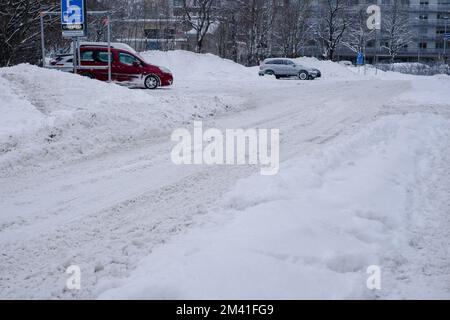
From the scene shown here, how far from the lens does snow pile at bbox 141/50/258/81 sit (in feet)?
128

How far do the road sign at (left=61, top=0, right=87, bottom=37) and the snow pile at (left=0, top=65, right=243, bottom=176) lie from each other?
102 inches

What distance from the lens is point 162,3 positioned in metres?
60.5

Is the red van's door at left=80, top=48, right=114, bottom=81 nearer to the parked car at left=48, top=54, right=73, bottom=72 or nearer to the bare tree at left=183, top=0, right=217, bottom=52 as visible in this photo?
the parked car at left=48, top=54, right=73, bottom=72

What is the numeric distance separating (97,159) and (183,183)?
7.19 ft

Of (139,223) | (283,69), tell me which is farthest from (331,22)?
(139,223)

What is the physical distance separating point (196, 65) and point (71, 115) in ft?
105

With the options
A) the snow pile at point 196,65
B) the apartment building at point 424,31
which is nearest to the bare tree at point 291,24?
the snow pile at point 196,65

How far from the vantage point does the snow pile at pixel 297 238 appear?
384 cm

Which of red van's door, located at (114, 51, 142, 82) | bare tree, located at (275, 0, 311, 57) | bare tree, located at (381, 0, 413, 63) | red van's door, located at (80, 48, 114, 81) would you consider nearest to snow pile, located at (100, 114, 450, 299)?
red van's door, located at (114, 51, 142, 82)

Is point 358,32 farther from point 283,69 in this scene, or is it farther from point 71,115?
point 71,115

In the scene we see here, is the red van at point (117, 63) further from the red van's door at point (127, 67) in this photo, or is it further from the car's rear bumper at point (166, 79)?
the car's rear bumper at point (166, 79)

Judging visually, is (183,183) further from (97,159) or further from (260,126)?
(260,126)

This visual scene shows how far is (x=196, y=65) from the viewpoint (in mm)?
41562

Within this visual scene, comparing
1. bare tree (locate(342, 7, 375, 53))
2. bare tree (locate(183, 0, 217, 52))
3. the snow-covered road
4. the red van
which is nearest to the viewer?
the snow-covered road
